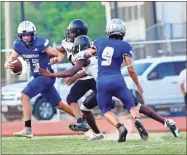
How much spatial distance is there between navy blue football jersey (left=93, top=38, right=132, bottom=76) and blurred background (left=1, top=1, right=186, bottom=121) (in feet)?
30.5

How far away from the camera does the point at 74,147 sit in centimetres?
1152

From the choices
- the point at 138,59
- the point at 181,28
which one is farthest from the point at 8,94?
the point at 181,28

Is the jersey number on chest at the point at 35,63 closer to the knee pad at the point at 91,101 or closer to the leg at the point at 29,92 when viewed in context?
the leg at the point at 29,92

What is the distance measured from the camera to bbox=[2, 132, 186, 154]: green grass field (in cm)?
1085

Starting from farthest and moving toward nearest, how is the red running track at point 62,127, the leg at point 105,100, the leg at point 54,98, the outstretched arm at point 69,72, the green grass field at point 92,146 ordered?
the red running track at point 62,127 → the leg at point 54,98 → the outstretched arm at point 69,72 → the leg at point 105,100 → the green grass field at point 92,146

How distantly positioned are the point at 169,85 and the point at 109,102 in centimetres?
1007

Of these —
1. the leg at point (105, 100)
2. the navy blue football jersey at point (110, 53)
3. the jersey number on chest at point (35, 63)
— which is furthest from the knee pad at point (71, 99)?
the navy blue football jersey at point (110, 53)

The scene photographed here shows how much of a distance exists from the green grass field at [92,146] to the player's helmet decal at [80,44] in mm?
1291

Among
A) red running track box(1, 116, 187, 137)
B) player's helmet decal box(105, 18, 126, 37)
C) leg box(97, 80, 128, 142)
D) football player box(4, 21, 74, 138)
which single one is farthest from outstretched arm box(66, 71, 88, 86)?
red running track box(1, 116, 187, 137)

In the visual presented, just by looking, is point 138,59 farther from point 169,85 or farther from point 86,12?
point 86,12

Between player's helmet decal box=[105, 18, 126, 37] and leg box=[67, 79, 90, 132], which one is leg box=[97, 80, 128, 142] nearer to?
player's helmet decal box=[105, 18, 126, 37]

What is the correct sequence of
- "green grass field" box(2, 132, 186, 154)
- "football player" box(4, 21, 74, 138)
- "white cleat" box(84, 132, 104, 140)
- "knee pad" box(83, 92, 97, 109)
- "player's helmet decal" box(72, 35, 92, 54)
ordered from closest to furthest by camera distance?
1. "green grass field" box(2, 132, 186, 154)
2. "player's helmet decal" box(72, 35, 92, 54)
3. "football player" box(4, 21, 74, 138)
4. "knee pad" box(83, 92, 97, 109)
5. "white cleat" box(84, 132, 104, 140)

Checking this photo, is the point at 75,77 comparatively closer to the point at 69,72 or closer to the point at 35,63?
the point at 69,72

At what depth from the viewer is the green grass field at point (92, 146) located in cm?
1085
